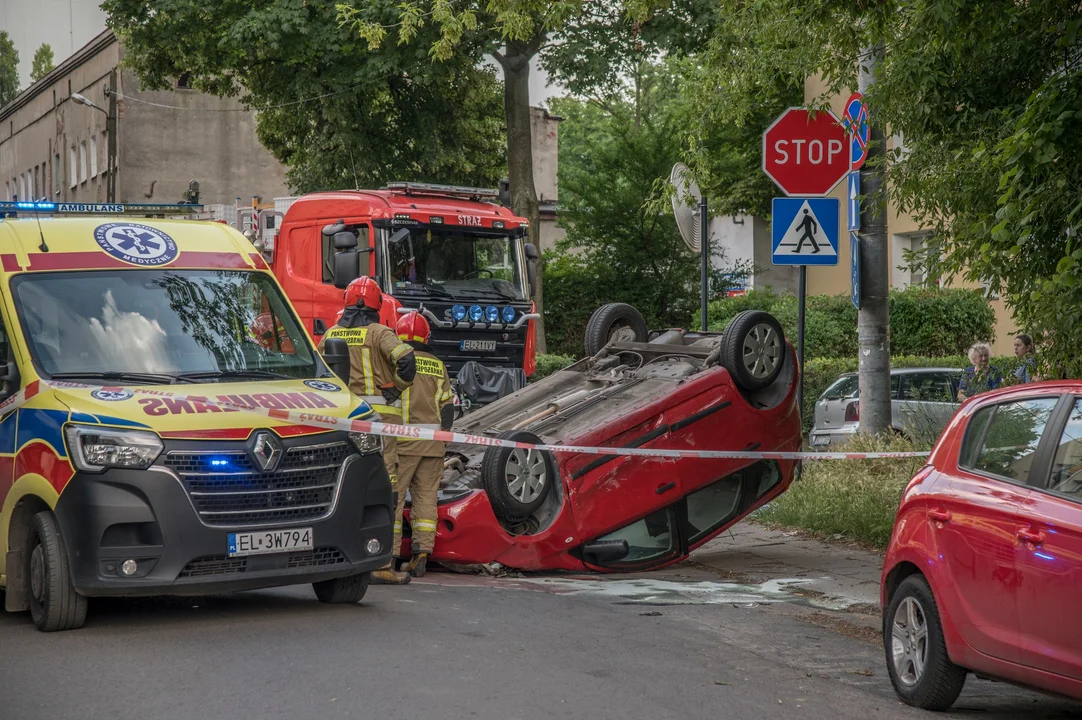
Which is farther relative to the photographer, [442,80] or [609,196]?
[609,196]

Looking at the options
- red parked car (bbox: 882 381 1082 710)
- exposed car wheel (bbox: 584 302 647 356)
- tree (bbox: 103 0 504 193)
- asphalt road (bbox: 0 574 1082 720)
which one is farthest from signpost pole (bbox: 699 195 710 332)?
tree (bbox: 103 0 504 193)

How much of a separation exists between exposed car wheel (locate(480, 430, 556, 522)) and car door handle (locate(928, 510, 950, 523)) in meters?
3.88

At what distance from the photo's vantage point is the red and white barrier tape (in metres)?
7.48

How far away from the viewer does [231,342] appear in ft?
27.1

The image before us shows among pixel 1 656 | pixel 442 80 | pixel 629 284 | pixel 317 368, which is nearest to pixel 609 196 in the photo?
pixel 629 284

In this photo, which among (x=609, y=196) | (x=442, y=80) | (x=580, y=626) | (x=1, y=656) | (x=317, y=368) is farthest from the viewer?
(x=609, y=196)

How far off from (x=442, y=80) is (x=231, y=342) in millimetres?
20602

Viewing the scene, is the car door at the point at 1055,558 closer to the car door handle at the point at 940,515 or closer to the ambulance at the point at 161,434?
the car door handle at the point at 940,515

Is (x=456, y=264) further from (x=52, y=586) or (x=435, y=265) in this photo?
(x=52, y=586)

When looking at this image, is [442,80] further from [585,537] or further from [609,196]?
[585,537]

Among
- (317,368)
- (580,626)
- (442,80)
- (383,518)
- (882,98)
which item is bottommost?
(580,626)

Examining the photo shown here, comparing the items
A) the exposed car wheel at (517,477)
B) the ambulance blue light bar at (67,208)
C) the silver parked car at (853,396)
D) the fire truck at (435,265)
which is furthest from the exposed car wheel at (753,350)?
the silver parked car at (853,396)

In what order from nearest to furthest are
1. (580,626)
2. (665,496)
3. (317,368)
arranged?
(580,626), (317,368), (665,496)

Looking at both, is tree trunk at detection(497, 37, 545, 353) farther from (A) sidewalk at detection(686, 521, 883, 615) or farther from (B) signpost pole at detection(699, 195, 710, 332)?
(A) sidewalk at detection(686, 521, 883, 615)
